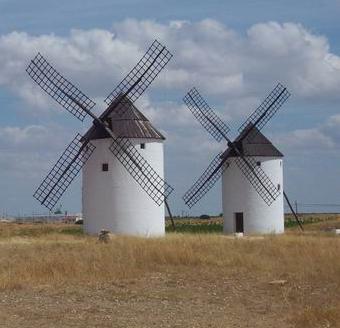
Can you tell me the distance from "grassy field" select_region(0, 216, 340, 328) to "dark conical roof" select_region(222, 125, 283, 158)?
15026 millimetres

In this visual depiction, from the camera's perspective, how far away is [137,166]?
3198cm

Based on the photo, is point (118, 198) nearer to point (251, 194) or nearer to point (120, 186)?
point (120, 186)

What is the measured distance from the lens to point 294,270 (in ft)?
60.7

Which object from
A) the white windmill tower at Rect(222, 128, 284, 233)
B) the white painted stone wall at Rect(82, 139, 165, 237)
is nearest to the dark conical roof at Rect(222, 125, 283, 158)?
the white windmill tower at Rect(222, 128, 284, 233)

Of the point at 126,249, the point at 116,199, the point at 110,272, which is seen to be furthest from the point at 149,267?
the point at 116,199

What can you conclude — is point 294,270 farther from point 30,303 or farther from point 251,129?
point 251,129

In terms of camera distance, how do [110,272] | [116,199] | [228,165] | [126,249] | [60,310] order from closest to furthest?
[60,310] < [110,272] < [126,249] < [116,199] < [228,165]

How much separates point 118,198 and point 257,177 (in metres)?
9.74

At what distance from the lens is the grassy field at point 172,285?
484 inches

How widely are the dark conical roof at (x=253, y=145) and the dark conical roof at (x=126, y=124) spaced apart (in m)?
7.31

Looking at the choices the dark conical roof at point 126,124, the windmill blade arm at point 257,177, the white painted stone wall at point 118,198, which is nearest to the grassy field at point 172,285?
the white painted stone wall at point 118,198

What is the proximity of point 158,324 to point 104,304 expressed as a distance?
221 centimetres

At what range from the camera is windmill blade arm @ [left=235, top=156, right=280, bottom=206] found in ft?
128

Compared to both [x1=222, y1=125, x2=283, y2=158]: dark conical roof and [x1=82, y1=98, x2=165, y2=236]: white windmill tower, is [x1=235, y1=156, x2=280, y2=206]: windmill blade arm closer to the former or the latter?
[x1=222, y1=125, x2=283, y2=158]: dark conical roof
